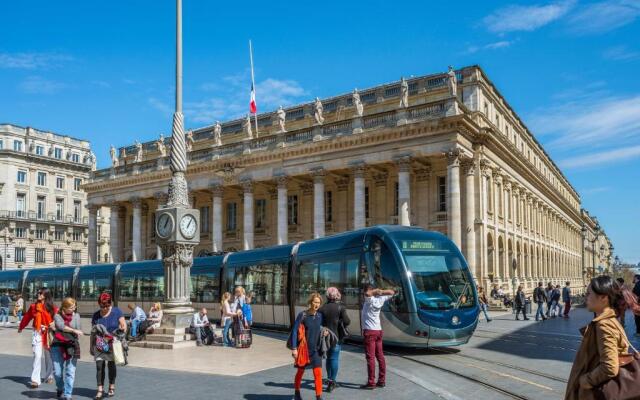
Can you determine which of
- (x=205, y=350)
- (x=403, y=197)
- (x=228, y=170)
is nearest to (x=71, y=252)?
(x=228, y=170)

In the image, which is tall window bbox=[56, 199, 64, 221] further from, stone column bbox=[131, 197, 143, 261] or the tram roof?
the tram roof

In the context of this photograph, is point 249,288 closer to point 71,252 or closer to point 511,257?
point 511,257

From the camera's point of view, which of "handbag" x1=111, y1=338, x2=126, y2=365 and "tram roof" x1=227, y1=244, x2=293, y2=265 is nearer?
"handbag" x1=111, y1=338, x2=126, y2=365

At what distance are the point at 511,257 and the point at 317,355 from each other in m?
40.4

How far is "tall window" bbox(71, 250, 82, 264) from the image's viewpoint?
84.5m

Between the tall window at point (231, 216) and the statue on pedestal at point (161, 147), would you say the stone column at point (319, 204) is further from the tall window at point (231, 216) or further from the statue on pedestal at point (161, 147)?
the statue on pedestal at point (161, 147)

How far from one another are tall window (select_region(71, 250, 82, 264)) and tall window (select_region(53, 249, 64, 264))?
170cm

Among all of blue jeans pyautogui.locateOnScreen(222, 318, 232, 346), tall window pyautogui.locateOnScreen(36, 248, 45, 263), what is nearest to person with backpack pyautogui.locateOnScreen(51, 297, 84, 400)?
blue jeans pyautogui.locateOnScreen(222, 318, 232, 346)

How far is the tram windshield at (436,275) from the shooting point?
49.9ft

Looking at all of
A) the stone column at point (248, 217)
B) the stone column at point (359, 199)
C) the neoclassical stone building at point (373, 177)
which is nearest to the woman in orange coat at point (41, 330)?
the neoclassical stone building at point (373, 177)

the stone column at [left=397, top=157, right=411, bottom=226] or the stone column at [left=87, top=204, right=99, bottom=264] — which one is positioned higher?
the stone column at [left=397, top=157, right=411, bottom=226]

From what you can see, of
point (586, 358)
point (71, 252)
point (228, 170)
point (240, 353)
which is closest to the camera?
point (586, 358)

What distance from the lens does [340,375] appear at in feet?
39.7

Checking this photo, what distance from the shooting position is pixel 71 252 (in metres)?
84.4
